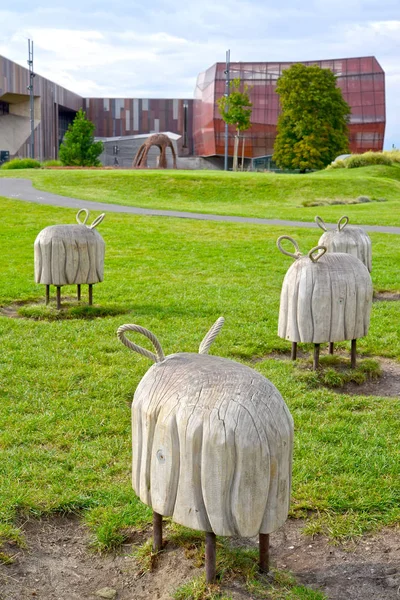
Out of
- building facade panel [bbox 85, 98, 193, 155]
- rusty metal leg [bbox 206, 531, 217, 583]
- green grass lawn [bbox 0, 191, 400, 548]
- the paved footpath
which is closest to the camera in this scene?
rusty metal leg [bbox 206, 531, 217, 583]

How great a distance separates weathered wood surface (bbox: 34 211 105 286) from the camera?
895 centimetres

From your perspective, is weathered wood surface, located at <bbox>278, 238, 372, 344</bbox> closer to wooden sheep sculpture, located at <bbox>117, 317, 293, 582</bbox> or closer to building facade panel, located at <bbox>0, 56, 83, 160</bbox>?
wooden sheep sculpture, located at <bbox>117, 317, 293, 582</bbox>

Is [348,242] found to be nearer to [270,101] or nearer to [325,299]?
Result: [325,299]

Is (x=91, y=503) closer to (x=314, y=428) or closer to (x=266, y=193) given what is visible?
(x=314, y=428)

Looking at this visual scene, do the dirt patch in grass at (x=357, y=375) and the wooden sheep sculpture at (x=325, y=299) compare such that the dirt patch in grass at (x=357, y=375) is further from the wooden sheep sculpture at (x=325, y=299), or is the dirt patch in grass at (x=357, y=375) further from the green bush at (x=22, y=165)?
the green bush at (x=22, y=165)

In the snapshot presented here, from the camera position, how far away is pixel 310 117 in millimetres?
52375

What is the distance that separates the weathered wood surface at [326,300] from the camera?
6.29m

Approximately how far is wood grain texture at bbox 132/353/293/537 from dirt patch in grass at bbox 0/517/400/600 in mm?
408

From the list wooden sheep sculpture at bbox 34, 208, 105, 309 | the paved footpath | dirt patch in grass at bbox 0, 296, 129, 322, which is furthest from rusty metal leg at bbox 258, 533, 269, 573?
the paved footpath

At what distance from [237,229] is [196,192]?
1237 centimetres

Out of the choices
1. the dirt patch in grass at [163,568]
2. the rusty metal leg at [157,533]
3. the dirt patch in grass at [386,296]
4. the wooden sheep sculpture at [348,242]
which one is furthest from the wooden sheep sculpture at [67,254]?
the rusty metal leg at [157,533]

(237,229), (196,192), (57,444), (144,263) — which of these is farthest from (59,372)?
(196,192)

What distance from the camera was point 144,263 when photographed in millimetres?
14195

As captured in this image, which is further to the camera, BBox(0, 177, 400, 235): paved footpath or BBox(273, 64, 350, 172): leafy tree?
BBox(273, 64, 350, 172): leafy tree
